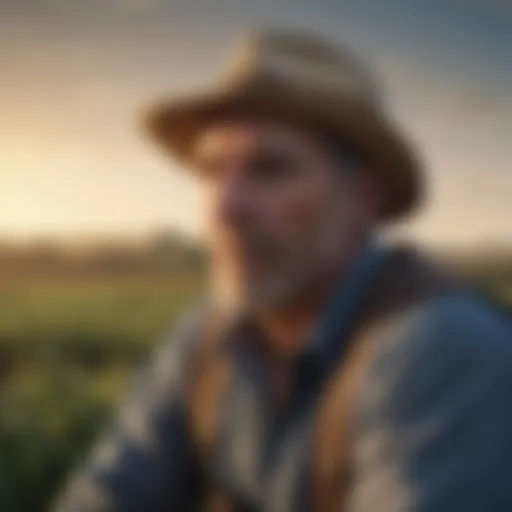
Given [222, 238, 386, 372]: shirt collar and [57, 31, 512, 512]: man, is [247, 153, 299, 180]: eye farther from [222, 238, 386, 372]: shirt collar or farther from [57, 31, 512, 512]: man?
[222, 238, 386, 372]: shirt collar

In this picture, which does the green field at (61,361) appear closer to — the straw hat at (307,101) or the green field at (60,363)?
the green field at (60,363)

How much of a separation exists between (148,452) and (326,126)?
1.24ft

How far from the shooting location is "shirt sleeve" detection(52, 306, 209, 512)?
3.11 feet

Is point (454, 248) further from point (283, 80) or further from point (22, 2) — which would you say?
point (22, 2)

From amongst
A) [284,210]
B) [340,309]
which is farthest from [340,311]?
[284,210]

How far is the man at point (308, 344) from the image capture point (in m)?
0.74

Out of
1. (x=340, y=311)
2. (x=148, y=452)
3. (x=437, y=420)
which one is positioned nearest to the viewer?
(x=437, y=420)

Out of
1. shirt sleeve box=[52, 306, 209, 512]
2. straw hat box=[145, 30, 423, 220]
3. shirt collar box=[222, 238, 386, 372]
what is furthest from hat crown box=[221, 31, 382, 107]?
shirt sleeve box=[52, 306, 209, 512]

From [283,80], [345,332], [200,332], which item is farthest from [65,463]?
[283,80]

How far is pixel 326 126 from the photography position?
86 cm

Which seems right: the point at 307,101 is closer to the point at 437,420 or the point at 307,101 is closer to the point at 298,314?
the point at 298,314

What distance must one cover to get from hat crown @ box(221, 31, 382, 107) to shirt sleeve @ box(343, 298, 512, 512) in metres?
0.23

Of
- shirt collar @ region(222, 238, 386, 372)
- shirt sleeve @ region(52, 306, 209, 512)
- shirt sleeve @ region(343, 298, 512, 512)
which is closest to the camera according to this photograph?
shirt sleeve @ region(343, 298, 512, 512)

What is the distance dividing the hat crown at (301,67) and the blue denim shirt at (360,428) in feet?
0.51
